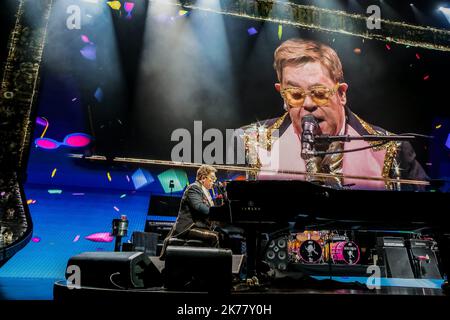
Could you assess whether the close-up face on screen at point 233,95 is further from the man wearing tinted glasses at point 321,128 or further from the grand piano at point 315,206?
the grand piano at point 315,206

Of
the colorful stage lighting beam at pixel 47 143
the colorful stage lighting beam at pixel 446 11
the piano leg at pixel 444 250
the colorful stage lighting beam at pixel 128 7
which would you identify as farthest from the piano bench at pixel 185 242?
the colorful stage lighting beam at pixel 446 11

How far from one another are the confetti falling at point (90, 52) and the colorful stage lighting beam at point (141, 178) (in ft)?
7.38

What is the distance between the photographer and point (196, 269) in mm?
1973

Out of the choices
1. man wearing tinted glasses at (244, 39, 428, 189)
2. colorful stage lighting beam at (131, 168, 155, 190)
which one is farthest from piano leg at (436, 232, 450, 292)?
colorful stage lighting beam at (131, 168, 155, 190)

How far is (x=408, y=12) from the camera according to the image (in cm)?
738

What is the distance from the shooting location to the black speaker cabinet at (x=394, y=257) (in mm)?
4789

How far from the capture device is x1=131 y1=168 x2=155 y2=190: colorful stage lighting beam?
6008mm

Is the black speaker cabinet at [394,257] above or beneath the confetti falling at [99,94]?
beneath

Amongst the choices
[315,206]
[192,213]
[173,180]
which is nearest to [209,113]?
[173,180]

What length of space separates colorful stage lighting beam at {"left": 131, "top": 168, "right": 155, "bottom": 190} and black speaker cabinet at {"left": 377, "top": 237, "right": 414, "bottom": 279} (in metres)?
3.91

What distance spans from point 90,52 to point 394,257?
6.11 meters

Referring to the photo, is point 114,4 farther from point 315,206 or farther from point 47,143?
point 315,206

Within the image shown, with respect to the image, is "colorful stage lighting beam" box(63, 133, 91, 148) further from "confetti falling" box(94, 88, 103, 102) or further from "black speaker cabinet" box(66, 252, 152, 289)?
"black speaker cabinet" box(66, 252, 152, 289)

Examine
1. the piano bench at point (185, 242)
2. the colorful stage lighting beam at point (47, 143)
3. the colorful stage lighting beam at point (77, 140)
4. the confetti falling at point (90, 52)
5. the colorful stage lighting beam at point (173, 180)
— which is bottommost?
the piano bench at point (185, 242)
